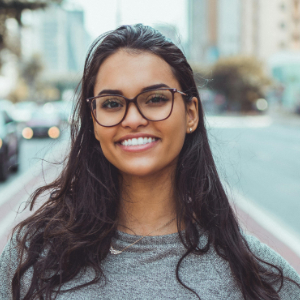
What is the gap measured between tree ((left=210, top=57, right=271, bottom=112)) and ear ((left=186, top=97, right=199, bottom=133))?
55.7m

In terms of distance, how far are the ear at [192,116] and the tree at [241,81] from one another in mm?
55698

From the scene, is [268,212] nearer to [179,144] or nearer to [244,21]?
[179,144]

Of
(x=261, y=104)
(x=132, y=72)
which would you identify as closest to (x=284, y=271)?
(x=132, y=72)

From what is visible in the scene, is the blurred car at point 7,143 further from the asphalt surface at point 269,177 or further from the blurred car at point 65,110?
Answer: the blurred car at point 65,110

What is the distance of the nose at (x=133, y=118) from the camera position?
1653 mm

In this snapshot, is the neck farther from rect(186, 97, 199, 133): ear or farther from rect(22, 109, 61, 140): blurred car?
rect(22, 109, 61, 140): blurred car

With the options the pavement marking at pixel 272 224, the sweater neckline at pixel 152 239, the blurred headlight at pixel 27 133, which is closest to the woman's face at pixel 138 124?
the sweater neckline at pixel 152 239

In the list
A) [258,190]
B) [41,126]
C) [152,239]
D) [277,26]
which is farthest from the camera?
[277,26]

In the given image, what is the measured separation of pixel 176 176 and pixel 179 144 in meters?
0.20

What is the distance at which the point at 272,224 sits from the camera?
6.78 metres

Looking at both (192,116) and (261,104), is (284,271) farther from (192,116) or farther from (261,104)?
(261,104)

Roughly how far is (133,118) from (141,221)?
0.44 meters

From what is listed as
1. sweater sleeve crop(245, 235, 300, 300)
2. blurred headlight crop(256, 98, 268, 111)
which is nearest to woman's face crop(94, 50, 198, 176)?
sweater sleeve crop(245, 235, 300, 300)

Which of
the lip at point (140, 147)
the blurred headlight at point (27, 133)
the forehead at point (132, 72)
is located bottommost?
the blurred headlight at point (27, 133)
